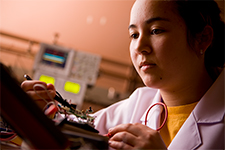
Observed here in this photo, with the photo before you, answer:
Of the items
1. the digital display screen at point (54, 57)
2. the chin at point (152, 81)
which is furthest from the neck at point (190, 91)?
the digital display screen at point (54, 57)

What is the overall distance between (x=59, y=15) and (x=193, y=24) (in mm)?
2654

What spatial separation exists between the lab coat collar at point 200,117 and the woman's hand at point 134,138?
7.9 inches

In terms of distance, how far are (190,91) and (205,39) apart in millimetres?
232

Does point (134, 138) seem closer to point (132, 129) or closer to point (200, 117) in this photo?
point (132, 129)

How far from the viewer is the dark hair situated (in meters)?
0.74

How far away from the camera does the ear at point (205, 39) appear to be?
781 mm

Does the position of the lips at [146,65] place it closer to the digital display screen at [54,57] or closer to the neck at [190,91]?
the neck at [190,91]

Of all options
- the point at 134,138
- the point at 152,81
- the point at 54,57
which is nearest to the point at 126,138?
the point at 134,138

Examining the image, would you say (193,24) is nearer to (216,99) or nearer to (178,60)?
(178,60)

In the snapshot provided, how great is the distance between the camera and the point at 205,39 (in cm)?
79

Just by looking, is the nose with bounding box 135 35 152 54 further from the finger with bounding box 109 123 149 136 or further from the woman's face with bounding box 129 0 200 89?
the finger with bounding box 109 123 149 136

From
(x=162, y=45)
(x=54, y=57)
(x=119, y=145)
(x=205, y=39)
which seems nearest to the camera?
(x=119, y=145)

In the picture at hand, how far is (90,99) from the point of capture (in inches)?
110

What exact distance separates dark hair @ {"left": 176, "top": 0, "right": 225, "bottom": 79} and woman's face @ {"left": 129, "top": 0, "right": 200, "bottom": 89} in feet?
0.12
